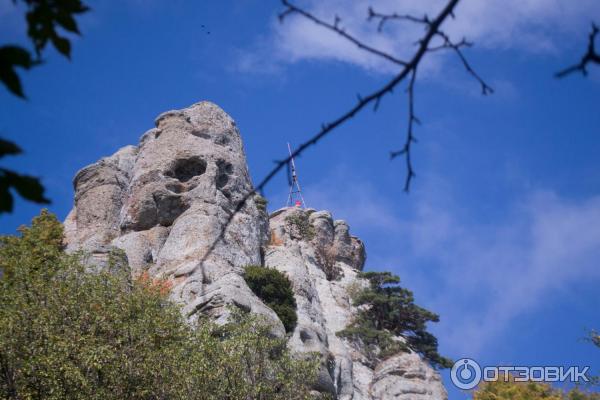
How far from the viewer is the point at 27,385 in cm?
1527

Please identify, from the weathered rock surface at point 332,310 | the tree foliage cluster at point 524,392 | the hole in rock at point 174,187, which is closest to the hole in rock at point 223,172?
the hole in rock at point 174,187

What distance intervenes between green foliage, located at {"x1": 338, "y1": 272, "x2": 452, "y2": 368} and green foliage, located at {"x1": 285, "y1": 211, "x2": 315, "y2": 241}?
16.7 feet

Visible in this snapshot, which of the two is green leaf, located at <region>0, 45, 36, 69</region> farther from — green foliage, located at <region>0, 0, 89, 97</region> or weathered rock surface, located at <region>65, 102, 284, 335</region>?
weathered rock surface, located at <region>65, 102, 284, 335</region>

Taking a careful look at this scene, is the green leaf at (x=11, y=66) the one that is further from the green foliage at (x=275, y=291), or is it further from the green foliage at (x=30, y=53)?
the green foliage at (x=275, y=291)

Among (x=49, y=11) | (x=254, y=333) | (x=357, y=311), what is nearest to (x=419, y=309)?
(x=357, y=311)

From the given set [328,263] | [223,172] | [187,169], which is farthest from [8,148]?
[328,263]

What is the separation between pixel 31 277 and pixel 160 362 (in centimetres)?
483

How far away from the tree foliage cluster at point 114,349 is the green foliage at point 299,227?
68.4 ft

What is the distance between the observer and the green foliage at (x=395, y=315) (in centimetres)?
3284

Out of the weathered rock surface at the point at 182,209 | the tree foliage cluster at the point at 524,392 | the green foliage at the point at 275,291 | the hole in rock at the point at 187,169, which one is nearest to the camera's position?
the tree foliage cluster at the point at 524,392

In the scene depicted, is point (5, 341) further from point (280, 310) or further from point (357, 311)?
point (357, 311)

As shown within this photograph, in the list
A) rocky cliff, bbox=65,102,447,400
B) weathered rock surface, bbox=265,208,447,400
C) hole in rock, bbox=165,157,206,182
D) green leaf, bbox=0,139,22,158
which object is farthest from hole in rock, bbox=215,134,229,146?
green leaf, bbox=0,139,22,158

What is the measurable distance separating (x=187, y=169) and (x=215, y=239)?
11.5m

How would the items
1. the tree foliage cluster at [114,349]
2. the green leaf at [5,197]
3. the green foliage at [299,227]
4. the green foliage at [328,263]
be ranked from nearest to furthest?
the green leaf at [5,197] < the tree foliage cluster at [114,349] < the green foliage at [328,263] < the green foliage at [299,227]
